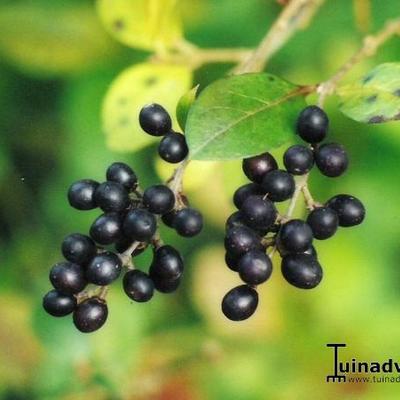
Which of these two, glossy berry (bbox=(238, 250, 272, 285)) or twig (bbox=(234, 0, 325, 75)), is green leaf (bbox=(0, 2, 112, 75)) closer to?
twig (bbox=(234, 0, 325, 75))

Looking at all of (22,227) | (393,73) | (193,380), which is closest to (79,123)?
(22,227)

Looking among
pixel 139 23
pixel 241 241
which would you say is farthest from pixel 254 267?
pixel 139 23

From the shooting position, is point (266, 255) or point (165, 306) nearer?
point (266, 255)

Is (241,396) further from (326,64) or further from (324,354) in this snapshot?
(326,64)

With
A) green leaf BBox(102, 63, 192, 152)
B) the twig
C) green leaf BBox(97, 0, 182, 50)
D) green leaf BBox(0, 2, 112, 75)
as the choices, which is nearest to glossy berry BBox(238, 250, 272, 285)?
the twig

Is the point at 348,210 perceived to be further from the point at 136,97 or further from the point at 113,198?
the point at 136,97

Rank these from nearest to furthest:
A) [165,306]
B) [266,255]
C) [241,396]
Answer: [266,255]
[241,396]
[165,306]

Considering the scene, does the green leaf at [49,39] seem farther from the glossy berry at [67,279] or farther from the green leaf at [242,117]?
the glossy berry at [67,279]
